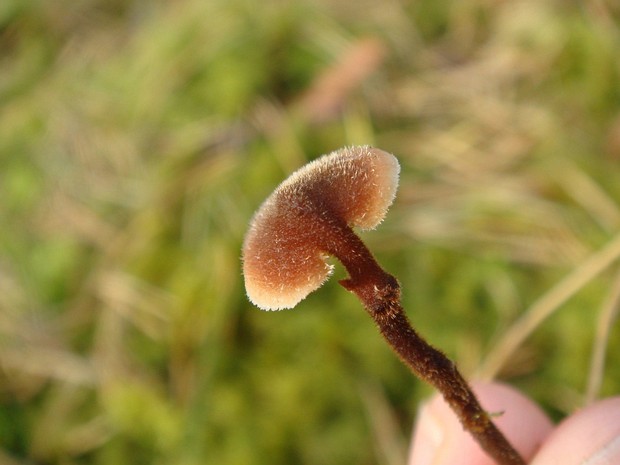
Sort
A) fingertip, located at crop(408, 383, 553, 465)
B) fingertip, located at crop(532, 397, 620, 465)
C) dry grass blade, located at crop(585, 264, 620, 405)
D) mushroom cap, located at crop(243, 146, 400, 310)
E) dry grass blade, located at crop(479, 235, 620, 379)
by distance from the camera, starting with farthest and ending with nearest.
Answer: dry grass blade, located at crop(479, 235, 620, 379)
dry grass blade, located at crop(585, 264, 620, 405)
fingertip, located at crop(408, 383, 553, 465)
fingertip, located at crop(532, 397, 620, 465)
mushroom cap, located at crop(243, 146, 400, 310)

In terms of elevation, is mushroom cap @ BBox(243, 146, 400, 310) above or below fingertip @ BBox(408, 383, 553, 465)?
above

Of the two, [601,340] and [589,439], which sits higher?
[601,340]

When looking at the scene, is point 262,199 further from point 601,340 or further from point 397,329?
point 397,329

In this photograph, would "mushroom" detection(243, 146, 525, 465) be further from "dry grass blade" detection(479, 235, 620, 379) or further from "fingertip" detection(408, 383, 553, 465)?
"dry grass blade" detection(479, 235, 620, 379)

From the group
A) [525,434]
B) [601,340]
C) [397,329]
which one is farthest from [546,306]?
[397,329]

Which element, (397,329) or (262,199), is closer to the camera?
(397,329)

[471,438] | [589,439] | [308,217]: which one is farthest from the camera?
[471,438]

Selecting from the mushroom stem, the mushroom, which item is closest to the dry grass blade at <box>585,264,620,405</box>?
the mushroom stem
